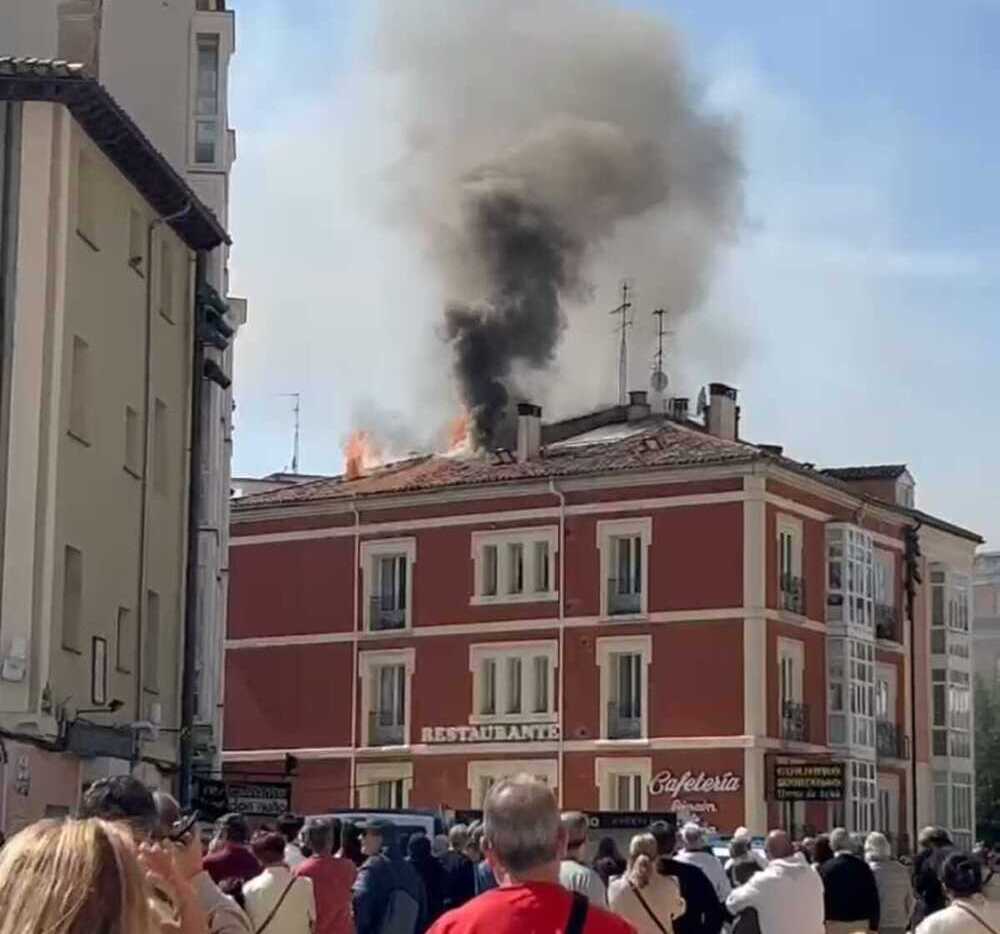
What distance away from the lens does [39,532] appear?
26.0m

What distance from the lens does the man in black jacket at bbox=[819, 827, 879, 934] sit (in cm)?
1638

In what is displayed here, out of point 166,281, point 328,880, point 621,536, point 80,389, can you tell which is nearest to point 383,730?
point 621,536

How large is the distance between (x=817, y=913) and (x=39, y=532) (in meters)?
14.4

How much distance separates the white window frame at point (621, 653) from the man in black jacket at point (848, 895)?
35.0 m

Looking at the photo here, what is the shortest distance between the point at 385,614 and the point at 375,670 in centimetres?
140

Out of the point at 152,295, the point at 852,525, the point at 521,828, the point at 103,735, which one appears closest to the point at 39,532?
the point at 103,735

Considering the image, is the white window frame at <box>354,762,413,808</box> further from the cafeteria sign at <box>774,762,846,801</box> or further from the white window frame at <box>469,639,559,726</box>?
the cafeteria sign at <box>774,762,846,801</box>

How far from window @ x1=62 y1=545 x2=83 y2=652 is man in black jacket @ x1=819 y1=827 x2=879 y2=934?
12.9 metres

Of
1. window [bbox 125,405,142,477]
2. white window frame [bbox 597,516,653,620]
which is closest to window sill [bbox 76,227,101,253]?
window [bbox 125,405,142,477]

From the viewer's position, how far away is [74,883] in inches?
133

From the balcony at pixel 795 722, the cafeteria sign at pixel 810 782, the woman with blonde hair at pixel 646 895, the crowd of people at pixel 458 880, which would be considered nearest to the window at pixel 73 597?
the crowd of people at pixel 458 880

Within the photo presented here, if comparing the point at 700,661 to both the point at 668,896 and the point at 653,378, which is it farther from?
the point at 668,896

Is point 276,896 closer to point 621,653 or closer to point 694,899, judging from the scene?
point 694,899

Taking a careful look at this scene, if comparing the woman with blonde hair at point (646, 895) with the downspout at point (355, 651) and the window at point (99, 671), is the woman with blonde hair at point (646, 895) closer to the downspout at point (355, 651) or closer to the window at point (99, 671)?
the window at point (99, 671)
